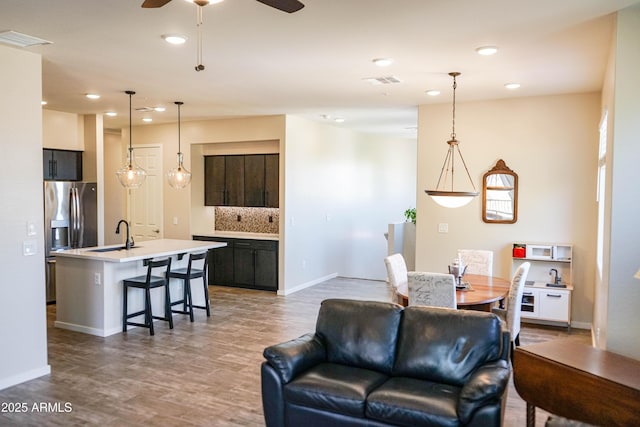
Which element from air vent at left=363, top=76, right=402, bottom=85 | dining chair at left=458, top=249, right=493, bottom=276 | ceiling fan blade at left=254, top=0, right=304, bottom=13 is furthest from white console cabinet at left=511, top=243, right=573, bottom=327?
ceiling fan blade at left=254, top=0, right=304, bottom=13

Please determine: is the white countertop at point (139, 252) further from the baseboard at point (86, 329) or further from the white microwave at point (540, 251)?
the white microwave at point (540, 251)

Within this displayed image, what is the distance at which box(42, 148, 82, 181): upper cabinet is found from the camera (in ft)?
24.6

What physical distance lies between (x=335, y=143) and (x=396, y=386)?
659 cm

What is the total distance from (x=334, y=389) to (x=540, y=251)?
405cm

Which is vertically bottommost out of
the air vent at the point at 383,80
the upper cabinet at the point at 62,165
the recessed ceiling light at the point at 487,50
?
the upper cabinet at the point at 62,165

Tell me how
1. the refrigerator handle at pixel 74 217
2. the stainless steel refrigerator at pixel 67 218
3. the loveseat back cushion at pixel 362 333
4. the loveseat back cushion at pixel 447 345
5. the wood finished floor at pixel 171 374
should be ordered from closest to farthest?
the loveseat back cushion at pixel 447 345, the loveseat back cushion at pixel 362 333, the wood finished floor at pixel 171 374, the stainless steel refrigerator at pixel 67 218, the refrigerator handle at pixel 74 217

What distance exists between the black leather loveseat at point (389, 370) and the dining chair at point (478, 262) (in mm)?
2439

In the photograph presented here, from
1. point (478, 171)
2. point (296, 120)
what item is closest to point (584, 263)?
point (478, 171)

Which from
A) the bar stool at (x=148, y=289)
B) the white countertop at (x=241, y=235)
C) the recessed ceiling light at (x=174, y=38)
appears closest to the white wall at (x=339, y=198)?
the white countertop at (x=241, y=235)

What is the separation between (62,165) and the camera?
7.66 m

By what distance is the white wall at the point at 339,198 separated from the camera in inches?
316

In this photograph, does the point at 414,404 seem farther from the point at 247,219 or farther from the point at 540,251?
the point at 247,219

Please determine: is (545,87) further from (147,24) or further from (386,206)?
(386,206)

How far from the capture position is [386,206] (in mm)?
10633
